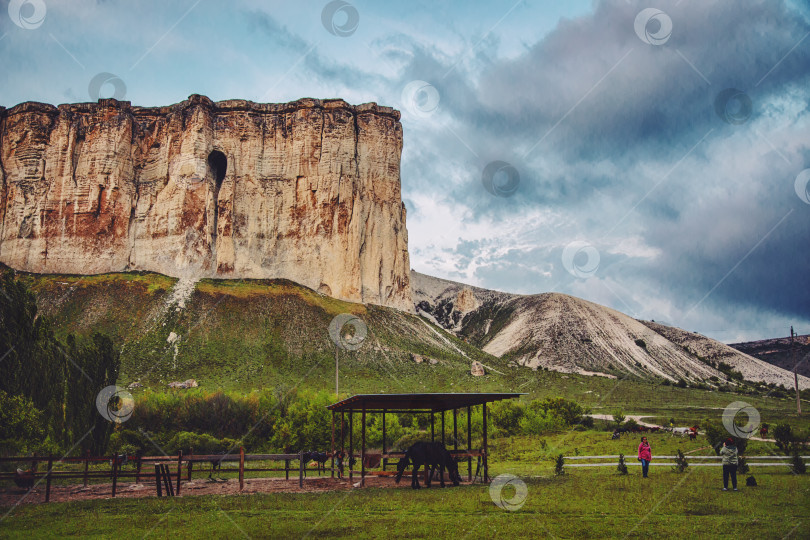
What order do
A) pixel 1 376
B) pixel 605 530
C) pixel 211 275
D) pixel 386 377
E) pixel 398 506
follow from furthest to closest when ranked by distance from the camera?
1. pixel 211 275
2. pixel 386 377
3. pixel 1 376
4. pixel 398 506
5. pixel 605 530

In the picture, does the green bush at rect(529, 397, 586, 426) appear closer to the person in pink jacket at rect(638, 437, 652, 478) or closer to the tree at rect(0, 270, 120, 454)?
the person in pink jacket at rect(638, 437, 652, 478)

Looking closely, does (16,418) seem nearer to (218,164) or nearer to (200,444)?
(200,444)

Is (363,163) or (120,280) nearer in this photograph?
(120,280)

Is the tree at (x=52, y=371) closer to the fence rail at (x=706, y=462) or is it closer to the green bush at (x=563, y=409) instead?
the fence rail at (x=706, y=462)

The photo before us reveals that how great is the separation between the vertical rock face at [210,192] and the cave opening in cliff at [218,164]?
8.6 inches

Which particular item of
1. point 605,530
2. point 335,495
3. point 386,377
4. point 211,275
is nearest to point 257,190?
point 211,275

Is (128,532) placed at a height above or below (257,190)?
below

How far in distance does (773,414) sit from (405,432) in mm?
35252

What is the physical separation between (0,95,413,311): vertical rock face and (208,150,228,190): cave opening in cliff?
0.72ft

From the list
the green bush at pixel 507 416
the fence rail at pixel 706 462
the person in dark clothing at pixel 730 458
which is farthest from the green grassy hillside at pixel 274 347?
the person in dark clothing at pixel 730 458

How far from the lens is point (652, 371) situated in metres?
99.8

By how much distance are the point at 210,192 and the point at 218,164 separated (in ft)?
24.7

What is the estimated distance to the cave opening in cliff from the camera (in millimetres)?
103125

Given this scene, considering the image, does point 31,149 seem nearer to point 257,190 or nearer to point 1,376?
point 257,190
